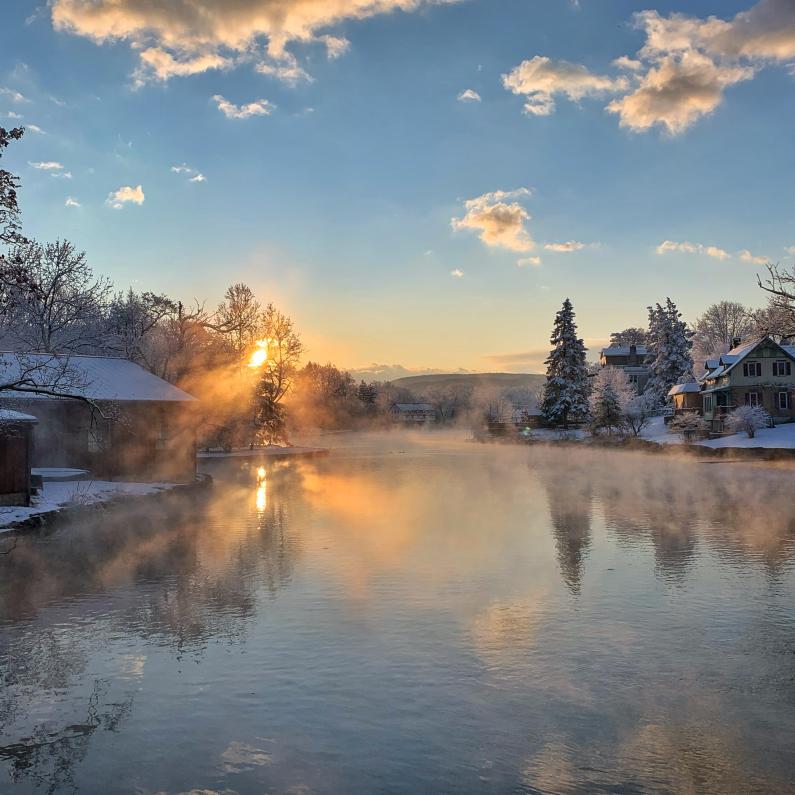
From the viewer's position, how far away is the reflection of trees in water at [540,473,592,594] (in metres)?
15.4

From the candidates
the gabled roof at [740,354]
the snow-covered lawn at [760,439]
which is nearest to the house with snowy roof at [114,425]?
the snow-covered lawn at [760,439]

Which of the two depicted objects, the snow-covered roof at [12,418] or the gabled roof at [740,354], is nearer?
the snow-covered roof at [12,418]

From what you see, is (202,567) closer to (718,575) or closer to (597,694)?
(597,694)

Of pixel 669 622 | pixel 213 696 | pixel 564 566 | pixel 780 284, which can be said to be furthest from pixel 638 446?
pixel 213 696

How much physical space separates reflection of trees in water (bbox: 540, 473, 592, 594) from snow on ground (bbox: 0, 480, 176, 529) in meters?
15.6

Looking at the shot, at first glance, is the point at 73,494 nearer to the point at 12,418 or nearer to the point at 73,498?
the point at 73,498

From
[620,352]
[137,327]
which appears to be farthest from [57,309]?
[620,352]

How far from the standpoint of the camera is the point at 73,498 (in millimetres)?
25328

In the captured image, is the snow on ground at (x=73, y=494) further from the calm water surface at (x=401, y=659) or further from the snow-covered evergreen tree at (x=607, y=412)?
the snow-covered evergreen tree at (x=607, y=412)

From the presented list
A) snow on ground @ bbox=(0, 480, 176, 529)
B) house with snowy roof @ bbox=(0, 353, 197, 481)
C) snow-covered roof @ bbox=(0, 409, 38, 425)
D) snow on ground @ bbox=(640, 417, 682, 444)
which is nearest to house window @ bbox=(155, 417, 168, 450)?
→ house with snowy roof @ bbox=(0, 353, 197, 481)

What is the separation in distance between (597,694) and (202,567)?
9.77m

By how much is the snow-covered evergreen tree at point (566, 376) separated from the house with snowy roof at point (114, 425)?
166ft

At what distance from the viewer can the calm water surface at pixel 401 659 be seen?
22.7 feet

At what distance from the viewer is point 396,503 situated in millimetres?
26922
